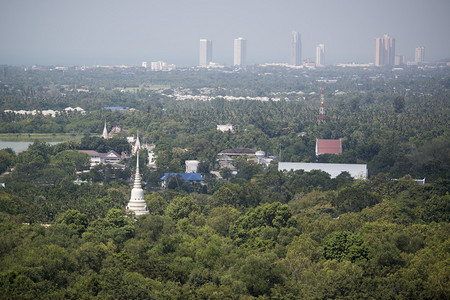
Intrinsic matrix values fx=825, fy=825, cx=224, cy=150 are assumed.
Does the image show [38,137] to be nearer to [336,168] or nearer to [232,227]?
[336,168]

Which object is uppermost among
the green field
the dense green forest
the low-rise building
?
the dense green forest

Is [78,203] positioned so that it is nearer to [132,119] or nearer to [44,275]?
[44,275]

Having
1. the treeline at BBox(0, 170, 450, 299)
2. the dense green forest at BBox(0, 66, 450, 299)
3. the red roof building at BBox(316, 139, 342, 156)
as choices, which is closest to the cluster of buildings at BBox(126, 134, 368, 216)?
the red roof building at BBox(316, 139, 342, 156)

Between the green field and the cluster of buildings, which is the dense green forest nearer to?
the cluster of buildings

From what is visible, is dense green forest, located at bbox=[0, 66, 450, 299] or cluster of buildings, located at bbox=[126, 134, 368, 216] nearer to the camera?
dense green forest, located at bbox=[0, 66, 450, 299]

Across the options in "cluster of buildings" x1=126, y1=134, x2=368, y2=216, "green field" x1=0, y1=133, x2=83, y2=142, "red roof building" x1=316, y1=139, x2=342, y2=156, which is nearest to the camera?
"cluster of buildings" x1=126, y1=134, x2=368, y2=216

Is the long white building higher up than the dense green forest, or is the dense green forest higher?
the dense green forest

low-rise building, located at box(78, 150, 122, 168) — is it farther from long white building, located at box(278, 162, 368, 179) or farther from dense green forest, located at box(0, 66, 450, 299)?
long white building, located at box(278, 162, 368, 179)

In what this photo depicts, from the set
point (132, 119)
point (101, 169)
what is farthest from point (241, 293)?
point (132, 119)

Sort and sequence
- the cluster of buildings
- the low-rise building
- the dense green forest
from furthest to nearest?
the low-rise building < the cluster of buildings < the dense green forest
